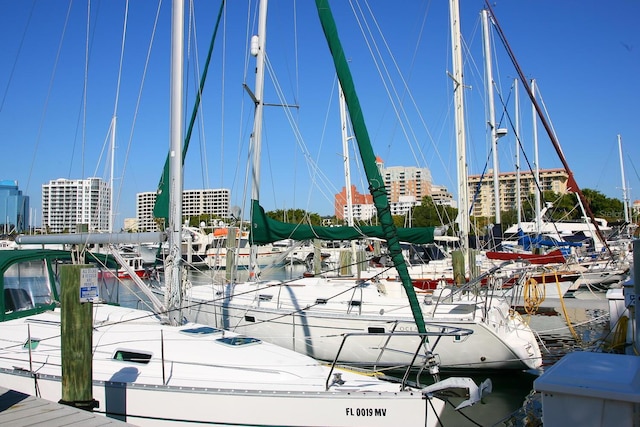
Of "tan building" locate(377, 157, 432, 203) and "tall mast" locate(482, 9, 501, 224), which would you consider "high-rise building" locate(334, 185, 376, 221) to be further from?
"tan building" locate(377, 157, 432, 203)

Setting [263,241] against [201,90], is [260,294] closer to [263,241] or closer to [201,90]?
[263,241]

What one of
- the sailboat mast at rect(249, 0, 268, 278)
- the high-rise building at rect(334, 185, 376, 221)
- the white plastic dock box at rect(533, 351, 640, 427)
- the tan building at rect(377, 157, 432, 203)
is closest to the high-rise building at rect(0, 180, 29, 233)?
the high-rise building at rect(334, 185, 376, 221)

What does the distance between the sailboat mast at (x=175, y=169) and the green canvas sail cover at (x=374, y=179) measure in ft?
10.9

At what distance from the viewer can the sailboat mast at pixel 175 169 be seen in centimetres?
1029

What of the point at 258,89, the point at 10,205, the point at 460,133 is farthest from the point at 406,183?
the point at 258,89

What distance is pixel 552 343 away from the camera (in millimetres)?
16953

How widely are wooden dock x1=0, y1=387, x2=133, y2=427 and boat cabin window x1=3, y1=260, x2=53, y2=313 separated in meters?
4.15

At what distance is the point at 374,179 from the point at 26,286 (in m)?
7.57

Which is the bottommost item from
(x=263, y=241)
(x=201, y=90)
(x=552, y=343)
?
(x=552, y=343)

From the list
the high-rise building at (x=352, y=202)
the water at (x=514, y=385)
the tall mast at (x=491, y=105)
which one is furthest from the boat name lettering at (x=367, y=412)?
the tall mast at (x=491, y=105)

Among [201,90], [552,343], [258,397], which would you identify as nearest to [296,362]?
[258,397]

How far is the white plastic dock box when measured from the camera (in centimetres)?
345

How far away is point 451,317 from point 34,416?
9073 mm

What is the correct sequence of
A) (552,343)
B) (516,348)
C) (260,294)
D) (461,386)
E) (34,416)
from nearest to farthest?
(34,416), (461,386), (516,348), (260,294), (552,343)
